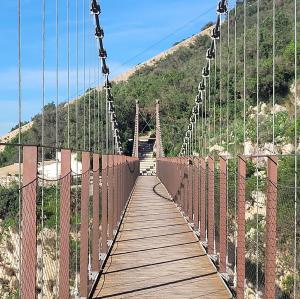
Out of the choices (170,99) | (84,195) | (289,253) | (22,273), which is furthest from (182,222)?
(170,99)

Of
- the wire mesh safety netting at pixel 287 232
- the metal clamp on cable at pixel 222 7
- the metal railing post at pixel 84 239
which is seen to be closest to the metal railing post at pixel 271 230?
the wire mesh safety netting at pixel 287 232

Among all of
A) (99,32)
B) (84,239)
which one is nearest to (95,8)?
(99,32)

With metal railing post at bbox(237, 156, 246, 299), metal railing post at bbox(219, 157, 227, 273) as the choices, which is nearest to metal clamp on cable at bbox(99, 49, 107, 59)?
metal railing post at bbox(219, 157, 227, 273)

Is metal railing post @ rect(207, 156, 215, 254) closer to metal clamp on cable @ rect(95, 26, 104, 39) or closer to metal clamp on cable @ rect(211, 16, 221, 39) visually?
metal clamp on cable @ rect(211, 16, 221, 39)

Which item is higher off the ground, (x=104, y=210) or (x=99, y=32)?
(x=99, y=32)

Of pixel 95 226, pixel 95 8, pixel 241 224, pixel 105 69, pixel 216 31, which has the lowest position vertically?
pixel 95 226

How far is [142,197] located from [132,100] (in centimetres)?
3011

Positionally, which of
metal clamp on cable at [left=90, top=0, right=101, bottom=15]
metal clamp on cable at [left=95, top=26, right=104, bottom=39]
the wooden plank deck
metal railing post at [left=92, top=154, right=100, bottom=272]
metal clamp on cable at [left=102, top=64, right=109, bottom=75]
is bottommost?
the wooden plank deck

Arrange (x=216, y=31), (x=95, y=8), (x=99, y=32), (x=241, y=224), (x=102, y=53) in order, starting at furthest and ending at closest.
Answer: (x=102, y=53)
(x=99, y=32)
(x=95, y=8)
(x=216, y=31)
(x=241, y=224)

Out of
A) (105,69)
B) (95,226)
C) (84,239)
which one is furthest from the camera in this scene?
(105,69)

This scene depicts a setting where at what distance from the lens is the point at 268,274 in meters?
3.87

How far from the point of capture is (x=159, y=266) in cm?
684

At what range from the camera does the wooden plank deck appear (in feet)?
18.3

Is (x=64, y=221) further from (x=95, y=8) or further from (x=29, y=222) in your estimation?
(x=95, y=8)
